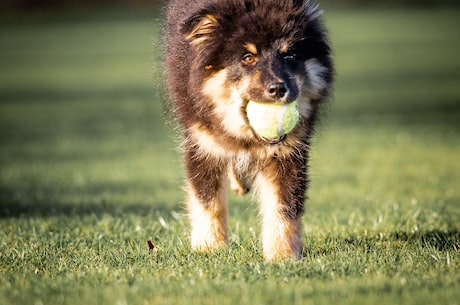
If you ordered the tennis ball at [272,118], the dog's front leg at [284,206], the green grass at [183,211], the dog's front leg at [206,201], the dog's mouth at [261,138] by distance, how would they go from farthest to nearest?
the dog's front leg at [206,201] < the dog's front leg at [284,206] < the dog's mouth at [261,138] < the tennis ball at [272,118] < the green grass at [183,211]

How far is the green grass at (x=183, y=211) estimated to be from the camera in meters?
5.46

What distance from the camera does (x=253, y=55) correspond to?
20.2 feet

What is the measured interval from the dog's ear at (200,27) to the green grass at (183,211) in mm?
1458

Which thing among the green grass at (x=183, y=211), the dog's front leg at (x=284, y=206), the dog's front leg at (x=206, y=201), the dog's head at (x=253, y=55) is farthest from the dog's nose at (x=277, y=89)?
the green grass at (x=183, y=211)

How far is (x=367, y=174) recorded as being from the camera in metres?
12.0

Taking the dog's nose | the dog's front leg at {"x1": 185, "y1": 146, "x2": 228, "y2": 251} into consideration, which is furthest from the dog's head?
the dog's front leg at {"x1": 185, "y1": 146, "x2": 228, "y2": 251}

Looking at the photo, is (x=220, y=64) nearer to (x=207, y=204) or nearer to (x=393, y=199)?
(x=207, y=204)

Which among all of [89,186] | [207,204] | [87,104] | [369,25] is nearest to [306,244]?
[207,204]

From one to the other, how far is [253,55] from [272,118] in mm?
509

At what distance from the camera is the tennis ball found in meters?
6.10

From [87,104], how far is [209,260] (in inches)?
630

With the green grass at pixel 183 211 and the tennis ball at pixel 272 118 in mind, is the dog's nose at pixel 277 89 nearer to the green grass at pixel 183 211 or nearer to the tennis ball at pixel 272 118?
the tennis ball at pixel 272 118

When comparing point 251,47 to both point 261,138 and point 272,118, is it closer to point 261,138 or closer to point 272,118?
point 272,118

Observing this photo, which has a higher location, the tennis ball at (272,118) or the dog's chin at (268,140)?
the tennis ball at (272,118)
